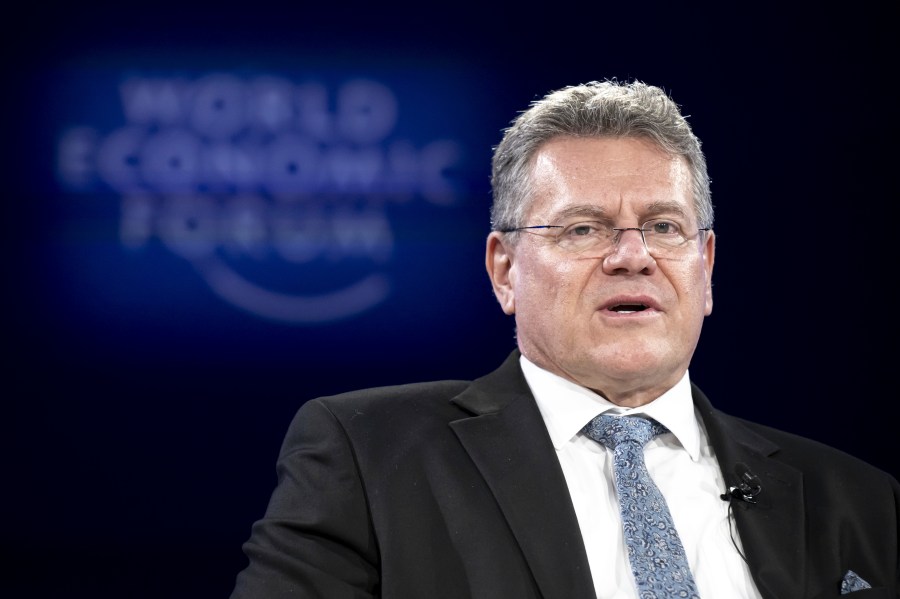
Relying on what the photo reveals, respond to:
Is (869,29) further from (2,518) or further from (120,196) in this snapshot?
(2,518)

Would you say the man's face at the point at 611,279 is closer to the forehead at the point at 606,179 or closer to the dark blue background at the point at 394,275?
the forehead at the point at 606,179

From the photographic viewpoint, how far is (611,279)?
2062 millimetres

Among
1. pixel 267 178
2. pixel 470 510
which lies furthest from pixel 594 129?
pixel 267 178

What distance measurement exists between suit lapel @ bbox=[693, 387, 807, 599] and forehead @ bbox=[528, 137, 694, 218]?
0.48 metres

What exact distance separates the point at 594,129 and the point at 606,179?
129 mm

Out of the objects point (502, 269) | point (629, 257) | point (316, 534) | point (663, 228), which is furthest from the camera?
point (502, 269)

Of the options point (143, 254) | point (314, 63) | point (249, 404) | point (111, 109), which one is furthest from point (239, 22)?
point (249, 404)

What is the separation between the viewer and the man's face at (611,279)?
205cm

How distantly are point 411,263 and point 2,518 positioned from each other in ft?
5.22

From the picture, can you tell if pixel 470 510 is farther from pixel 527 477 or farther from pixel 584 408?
pixel 584 408

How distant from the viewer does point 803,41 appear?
3.74 meters

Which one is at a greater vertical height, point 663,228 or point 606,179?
point 606,179

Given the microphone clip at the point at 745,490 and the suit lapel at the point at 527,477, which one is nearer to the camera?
the suit lapel at the point at 527,477

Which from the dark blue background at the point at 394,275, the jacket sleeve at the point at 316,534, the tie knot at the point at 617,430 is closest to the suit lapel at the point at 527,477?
the tie knot at the point at 617,430
